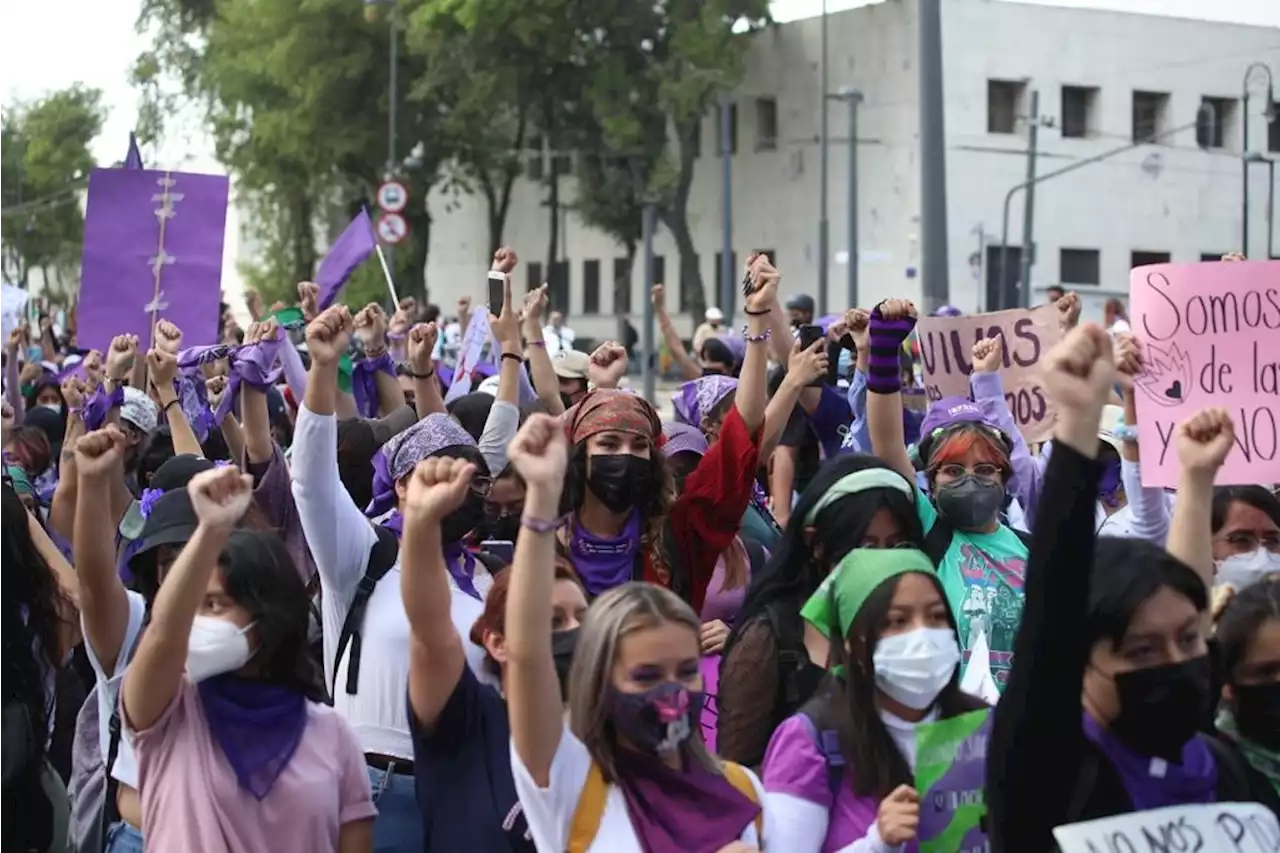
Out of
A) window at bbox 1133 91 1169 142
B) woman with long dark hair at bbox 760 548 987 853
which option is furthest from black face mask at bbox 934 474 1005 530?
window at bbox 1133 91 1169 142

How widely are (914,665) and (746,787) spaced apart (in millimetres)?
384

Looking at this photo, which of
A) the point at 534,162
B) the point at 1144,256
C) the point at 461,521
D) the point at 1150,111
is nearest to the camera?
the point at 461,521

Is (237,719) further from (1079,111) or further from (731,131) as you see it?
(731,131)

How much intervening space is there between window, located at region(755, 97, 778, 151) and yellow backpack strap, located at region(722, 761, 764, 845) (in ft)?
153

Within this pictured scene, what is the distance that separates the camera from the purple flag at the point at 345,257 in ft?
33.7

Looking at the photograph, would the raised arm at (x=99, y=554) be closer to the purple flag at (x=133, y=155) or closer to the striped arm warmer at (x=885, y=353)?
the striped arm warmer at (x=885, y=353)

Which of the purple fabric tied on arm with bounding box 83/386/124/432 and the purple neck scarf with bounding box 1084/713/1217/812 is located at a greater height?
the purple fabric tied on arm with bounding box 83/386/124/432

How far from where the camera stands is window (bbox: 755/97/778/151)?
49688 millimetres

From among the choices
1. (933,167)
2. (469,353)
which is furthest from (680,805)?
(933,167)

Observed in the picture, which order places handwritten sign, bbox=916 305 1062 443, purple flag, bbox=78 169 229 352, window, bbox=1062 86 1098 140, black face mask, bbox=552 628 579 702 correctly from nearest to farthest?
black face mask, bbox=552 628 579 702
handwritten sign, bbox=916 305 1062 443
purple flag, bbox=78 169 229 352
window, bbox=1062 86 1098 140

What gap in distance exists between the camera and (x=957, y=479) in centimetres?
511

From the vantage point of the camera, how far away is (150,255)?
8.68 meters

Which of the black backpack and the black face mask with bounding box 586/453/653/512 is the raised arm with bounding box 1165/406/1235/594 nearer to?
the black face mask with bounding box 586/453/653/512

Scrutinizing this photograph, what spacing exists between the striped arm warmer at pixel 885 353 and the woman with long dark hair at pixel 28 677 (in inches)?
87.0
